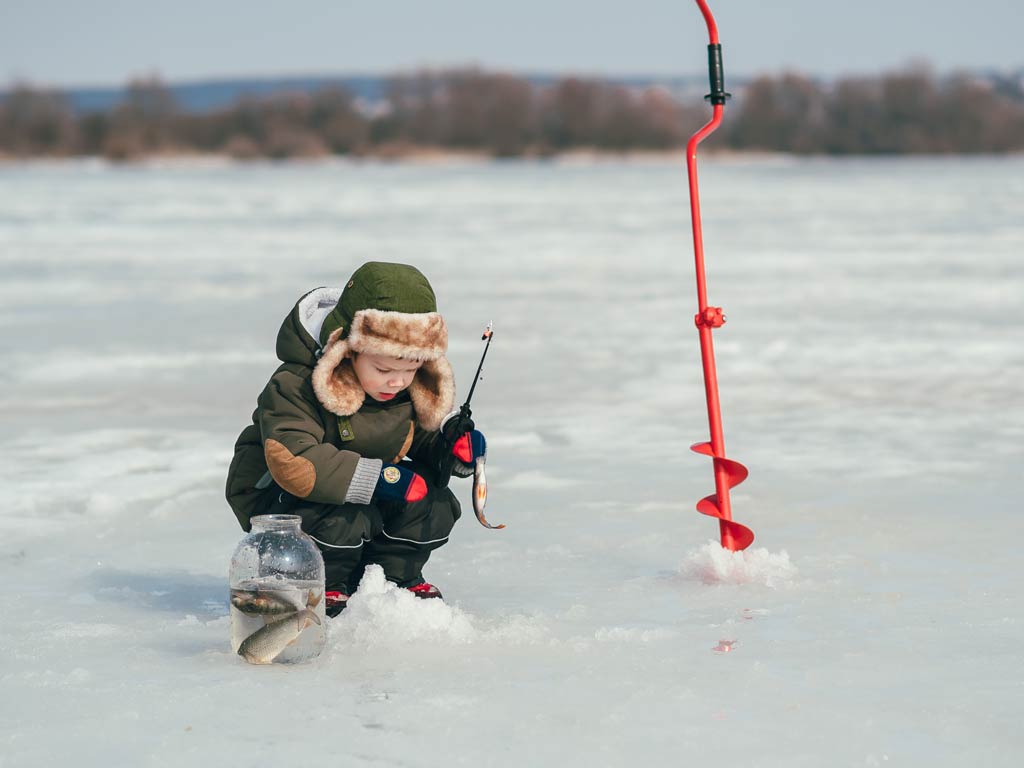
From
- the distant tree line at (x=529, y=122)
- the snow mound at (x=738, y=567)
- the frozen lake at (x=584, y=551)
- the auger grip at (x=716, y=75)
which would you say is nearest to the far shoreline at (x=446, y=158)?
the distant tree line at (x=529, y=122)

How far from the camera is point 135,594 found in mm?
3520

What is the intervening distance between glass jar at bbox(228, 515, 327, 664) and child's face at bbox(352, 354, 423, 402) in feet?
1.04

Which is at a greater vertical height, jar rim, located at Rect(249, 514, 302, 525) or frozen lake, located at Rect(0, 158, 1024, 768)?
jar rim, located at Rect(249, 514, 302, 525)

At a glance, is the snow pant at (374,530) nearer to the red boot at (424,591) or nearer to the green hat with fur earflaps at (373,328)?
the red boot at (424,591)

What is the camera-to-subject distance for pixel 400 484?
306 centimetres

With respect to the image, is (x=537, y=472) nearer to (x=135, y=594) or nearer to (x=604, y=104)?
(x=135, y=594)

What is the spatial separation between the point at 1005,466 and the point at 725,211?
18518 millimetres

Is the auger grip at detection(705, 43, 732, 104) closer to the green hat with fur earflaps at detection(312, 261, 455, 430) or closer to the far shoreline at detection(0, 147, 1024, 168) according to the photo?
the green hat with fur earflaps at detection(312, 261, 455, 430)

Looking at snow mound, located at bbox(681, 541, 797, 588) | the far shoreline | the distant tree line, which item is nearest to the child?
snow mound, located at bbox(681, 541, 797, 588)

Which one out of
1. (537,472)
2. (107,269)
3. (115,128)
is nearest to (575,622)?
(537,472)

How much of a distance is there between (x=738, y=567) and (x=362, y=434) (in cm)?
105

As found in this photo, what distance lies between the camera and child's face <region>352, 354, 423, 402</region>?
2988 millimetres

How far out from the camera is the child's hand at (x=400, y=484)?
120 inches

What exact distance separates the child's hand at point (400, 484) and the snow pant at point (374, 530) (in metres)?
0.08
